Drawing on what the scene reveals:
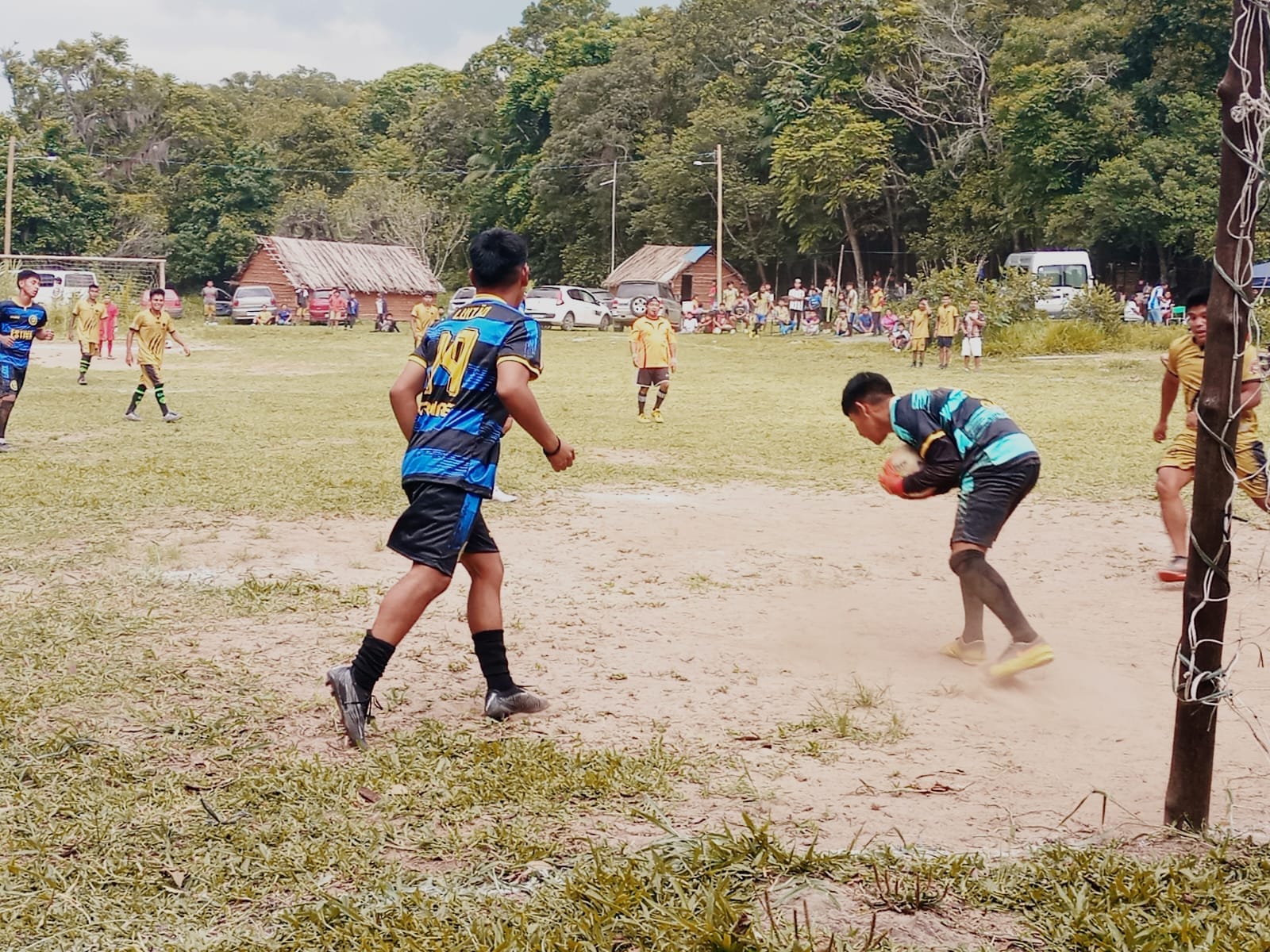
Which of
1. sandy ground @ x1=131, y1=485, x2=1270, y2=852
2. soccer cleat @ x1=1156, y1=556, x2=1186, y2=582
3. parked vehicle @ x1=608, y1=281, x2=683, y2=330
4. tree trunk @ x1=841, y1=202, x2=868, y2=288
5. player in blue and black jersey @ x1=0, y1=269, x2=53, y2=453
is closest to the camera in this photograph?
sandy ground @ x1=131, y1=485, x2=1270, y2=852

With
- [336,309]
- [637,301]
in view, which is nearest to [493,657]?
[637,301]

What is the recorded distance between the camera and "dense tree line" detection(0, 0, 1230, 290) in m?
41.8

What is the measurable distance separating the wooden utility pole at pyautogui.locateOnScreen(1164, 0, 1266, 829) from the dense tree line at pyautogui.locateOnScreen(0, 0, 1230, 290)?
123 ft

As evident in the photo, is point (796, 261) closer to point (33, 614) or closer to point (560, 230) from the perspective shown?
point (560, 230)

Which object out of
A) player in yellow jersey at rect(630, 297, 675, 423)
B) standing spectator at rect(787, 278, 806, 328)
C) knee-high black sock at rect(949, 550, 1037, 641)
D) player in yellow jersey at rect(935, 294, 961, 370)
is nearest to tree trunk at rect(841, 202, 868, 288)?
standing spectator at rect(787, 278, 806, 328)

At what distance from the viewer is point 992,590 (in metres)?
5.73

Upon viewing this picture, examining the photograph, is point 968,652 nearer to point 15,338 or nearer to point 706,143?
point 15,338

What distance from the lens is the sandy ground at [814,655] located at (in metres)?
4.28

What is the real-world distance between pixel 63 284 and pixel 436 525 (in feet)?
143

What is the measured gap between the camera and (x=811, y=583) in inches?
300

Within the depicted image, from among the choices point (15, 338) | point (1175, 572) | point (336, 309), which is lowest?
point (1175, 572)

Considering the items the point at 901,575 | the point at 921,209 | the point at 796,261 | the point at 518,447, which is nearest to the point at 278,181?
the point at 796,261

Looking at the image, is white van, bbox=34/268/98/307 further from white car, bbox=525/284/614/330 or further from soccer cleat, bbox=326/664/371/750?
soccer cleat, bbox=326/664/371/750

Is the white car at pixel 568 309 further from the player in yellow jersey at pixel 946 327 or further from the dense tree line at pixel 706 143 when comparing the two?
the player in yellow jersey at pixel 946 327
